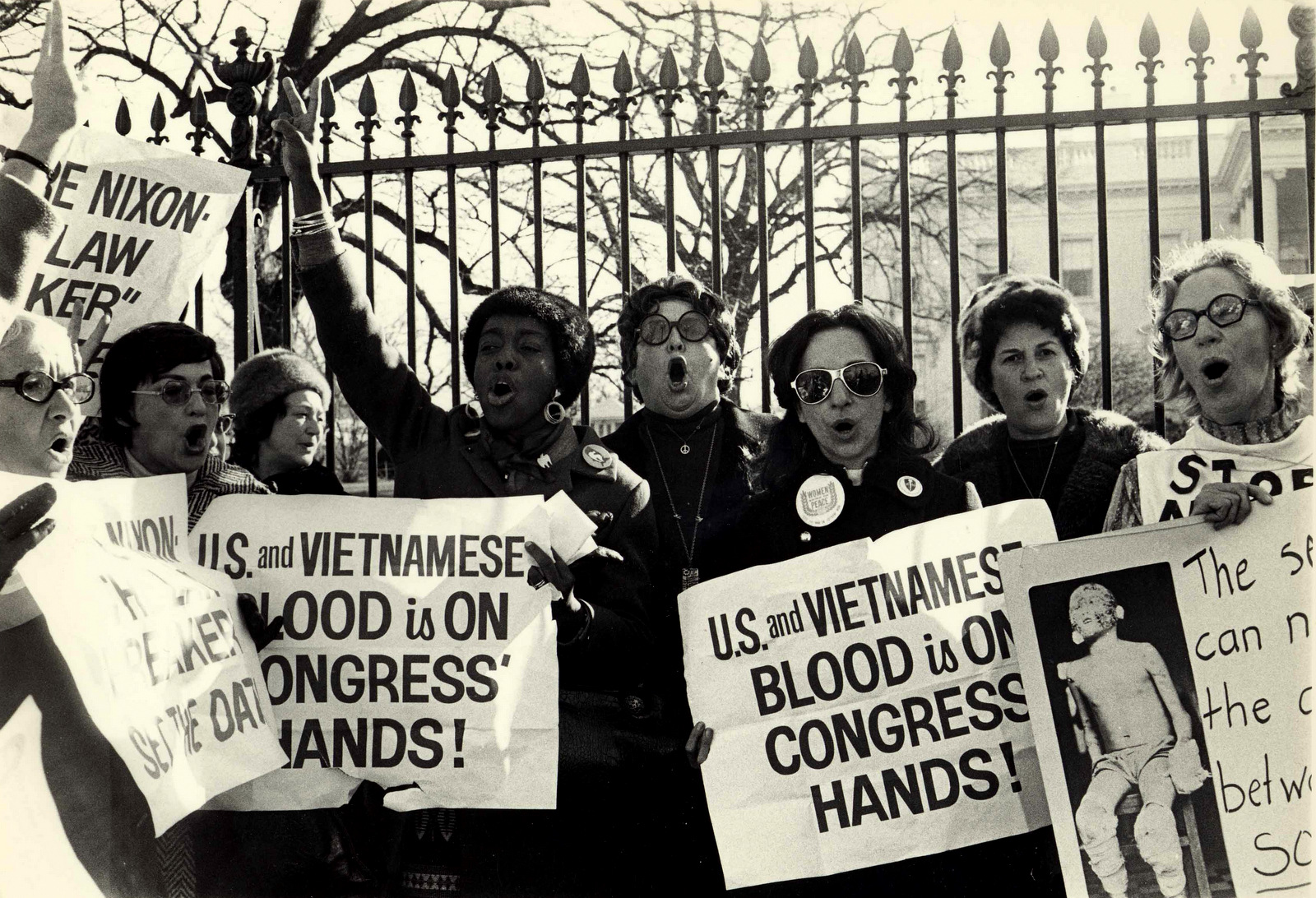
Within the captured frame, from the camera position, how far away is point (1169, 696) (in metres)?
3.22

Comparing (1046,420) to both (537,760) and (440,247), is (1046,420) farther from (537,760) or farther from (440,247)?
(440,247)

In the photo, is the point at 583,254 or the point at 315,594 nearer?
the point at 315,594

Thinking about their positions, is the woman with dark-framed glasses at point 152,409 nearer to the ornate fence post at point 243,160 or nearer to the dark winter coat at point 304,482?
the dark winter coat at point 304,482

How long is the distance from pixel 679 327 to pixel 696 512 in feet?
2.02

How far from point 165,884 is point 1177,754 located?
2.68m

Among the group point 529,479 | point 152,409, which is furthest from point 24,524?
point 529,479

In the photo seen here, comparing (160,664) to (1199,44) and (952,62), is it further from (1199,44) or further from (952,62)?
(1199,44)

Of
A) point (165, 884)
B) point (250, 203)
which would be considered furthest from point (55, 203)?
point (165, 884)

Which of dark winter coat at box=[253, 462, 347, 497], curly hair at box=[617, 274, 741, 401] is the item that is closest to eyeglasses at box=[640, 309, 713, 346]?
curly hair at box=[617, 274, 741, 401]

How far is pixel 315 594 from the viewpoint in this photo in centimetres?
361

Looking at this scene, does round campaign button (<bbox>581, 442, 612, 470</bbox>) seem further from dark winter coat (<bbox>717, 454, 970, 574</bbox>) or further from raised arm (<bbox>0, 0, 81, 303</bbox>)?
raised arm (<bbox>0, 0, 81, 303</bbox>)

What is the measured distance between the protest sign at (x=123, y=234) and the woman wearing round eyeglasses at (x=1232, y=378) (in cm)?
306

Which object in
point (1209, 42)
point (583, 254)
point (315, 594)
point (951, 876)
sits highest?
point (1209, 42)

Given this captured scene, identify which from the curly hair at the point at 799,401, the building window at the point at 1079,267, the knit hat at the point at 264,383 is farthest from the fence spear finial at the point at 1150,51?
the building window at the point at 1079,267
